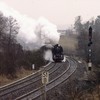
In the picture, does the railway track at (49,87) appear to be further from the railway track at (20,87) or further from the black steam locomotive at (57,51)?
the black steam locomotive at (57,51)

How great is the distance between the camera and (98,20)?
4272 inches

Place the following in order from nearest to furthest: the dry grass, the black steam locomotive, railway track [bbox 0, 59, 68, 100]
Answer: railway track [bbox 0, 59, 68, 100] → the dry grass → the black steam locomotive

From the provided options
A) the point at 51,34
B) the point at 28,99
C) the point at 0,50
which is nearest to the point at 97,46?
the point at 51,34

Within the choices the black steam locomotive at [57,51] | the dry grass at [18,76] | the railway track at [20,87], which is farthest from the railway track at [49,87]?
the dry grass at [18,76]

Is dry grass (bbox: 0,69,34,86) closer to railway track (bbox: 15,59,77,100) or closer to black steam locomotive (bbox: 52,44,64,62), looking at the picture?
railway track (bbox: 15,59,77,100)

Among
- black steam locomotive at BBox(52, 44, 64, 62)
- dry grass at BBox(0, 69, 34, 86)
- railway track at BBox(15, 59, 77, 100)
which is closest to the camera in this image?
railway track at BBox(15, 59, 77, 100)

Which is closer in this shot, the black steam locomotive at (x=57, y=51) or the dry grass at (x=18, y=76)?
the dry grass at (x=18, y=76)

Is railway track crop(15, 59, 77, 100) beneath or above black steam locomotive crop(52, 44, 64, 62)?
beneath

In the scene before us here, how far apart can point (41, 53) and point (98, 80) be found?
1658cm

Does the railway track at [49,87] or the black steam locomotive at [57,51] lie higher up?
the black steam locomotive at [57,51]

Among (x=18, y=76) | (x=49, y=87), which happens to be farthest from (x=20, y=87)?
(x=18, y=76)

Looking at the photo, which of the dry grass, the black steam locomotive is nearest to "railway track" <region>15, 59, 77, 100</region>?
the black steam locomotive

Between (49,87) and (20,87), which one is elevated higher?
(20,87)

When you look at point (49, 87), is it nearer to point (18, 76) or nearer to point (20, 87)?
point (20, 87)
